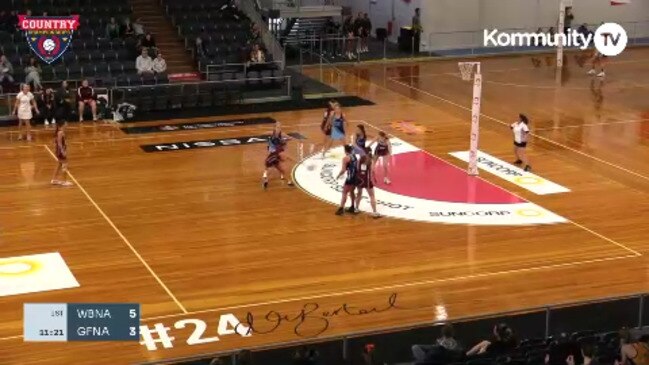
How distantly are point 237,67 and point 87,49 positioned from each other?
4.89m

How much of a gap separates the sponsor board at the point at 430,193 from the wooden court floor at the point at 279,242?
0.41 metres

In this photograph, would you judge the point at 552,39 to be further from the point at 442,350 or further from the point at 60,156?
the point at 442,350

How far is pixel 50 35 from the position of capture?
3488 centimetres

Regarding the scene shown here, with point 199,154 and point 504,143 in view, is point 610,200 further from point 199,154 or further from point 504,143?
point 199,154

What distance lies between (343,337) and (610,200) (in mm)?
12219

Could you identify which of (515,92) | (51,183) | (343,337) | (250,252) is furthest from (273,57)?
(343,337)

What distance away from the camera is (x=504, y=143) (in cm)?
3102

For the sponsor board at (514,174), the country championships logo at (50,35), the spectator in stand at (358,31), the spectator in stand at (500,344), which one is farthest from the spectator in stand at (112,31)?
the spectator in stand at (500,344)

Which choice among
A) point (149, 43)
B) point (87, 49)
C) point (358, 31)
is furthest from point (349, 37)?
point (87, 49)

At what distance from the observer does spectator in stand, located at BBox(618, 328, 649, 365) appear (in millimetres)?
14711

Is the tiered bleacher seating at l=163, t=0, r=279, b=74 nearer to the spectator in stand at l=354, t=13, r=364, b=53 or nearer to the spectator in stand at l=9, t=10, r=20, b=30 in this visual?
the spectator in stand at l=354, t=13, r=364, b=53

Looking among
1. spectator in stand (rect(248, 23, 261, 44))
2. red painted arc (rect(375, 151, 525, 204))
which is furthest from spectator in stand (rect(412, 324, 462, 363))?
spectator in stand (rect(248, 23, 261, 44))

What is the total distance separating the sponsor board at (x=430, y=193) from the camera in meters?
24.5

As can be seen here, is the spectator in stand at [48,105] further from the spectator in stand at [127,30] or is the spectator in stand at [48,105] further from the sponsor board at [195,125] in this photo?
the spectator in stand at [127,30]
